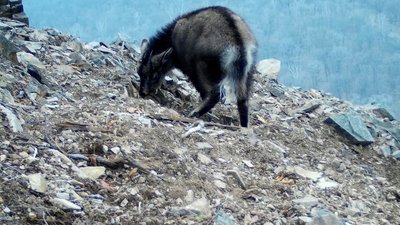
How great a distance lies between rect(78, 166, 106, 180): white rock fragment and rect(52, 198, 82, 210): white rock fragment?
15.0 inches

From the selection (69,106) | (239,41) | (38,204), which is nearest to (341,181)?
(239,41)

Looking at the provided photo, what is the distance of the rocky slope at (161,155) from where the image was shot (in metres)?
4.09

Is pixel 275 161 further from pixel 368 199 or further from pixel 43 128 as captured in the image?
pixel 43 128

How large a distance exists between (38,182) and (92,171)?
1.57ft

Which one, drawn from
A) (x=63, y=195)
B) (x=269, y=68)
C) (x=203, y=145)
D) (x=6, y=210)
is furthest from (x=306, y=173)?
(x=269, y=68)

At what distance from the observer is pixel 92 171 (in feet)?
14.4

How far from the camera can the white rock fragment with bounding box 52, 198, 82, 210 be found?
12.7 feet

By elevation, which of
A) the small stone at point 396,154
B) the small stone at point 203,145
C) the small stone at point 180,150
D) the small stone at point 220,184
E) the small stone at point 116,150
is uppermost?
the small stone at point 116,150

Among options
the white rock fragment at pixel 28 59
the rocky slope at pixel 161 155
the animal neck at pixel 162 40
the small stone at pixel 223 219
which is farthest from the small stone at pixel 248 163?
the animal neck at pixel 162 40

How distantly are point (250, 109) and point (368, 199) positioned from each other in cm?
223

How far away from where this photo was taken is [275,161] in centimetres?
550

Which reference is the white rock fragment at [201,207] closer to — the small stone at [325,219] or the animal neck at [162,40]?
the small stone at [325,219]

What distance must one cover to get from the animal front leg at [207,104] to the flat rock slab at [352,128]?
1212mm

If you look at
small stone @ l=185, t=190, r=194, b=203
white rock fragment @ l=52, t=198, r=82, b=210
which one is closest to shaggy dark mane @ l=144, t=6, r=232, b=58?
small stone @ l=185, t=190, r=194, b=203
